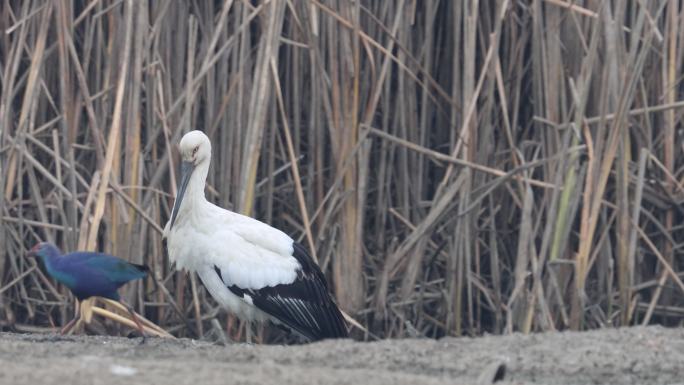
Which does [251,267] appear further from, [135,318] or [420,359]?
[420,359]

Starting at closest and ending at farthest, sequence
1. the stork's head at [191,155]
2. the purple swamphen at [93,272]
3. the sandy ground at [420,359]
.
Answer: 1. the sandy ground at [420,359]
2. the purple swamphen at [93,272]
3. the stork's head at [191,155]

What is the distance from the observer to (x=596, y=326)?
734 cm

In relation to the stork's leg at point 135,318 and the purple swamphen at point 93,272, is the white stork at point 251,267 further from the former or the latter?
the purple swamphen at point 93,272

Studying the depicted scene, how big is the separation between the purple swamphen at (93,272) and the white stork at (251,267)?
0.53 meters

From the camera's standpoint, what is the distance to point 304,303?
6871mm

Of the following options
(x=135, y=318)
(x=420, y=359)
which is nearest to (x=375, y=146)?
(x=135, y=318)

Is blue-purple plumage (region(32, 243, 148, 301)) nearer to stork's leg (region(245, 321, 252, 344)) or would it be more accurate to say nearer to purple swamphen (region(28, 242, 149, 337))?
purple swamphen (region(28, 242, 149, 337))

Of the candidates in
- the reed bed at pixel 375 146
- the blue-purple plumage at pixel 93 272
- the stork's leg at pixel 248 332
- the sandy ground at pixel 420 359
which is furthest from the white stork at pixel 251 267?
the sandy ground at pixel 420 359

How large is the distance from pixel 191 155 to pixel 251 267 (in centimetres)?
64

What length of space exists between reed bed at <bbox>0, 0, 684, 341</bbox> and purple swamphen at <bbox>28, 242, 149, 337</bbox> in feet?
1.71

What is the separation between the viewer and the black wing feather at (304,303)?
6844 mm

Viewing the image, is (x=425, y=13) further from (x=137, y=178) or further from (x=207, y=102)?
(x=137, y=178)

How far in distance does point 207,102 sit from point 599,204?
7.16 ft

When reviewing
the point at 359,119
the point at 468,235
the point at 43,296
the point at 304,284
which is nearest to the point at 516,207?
the point at 468,235
